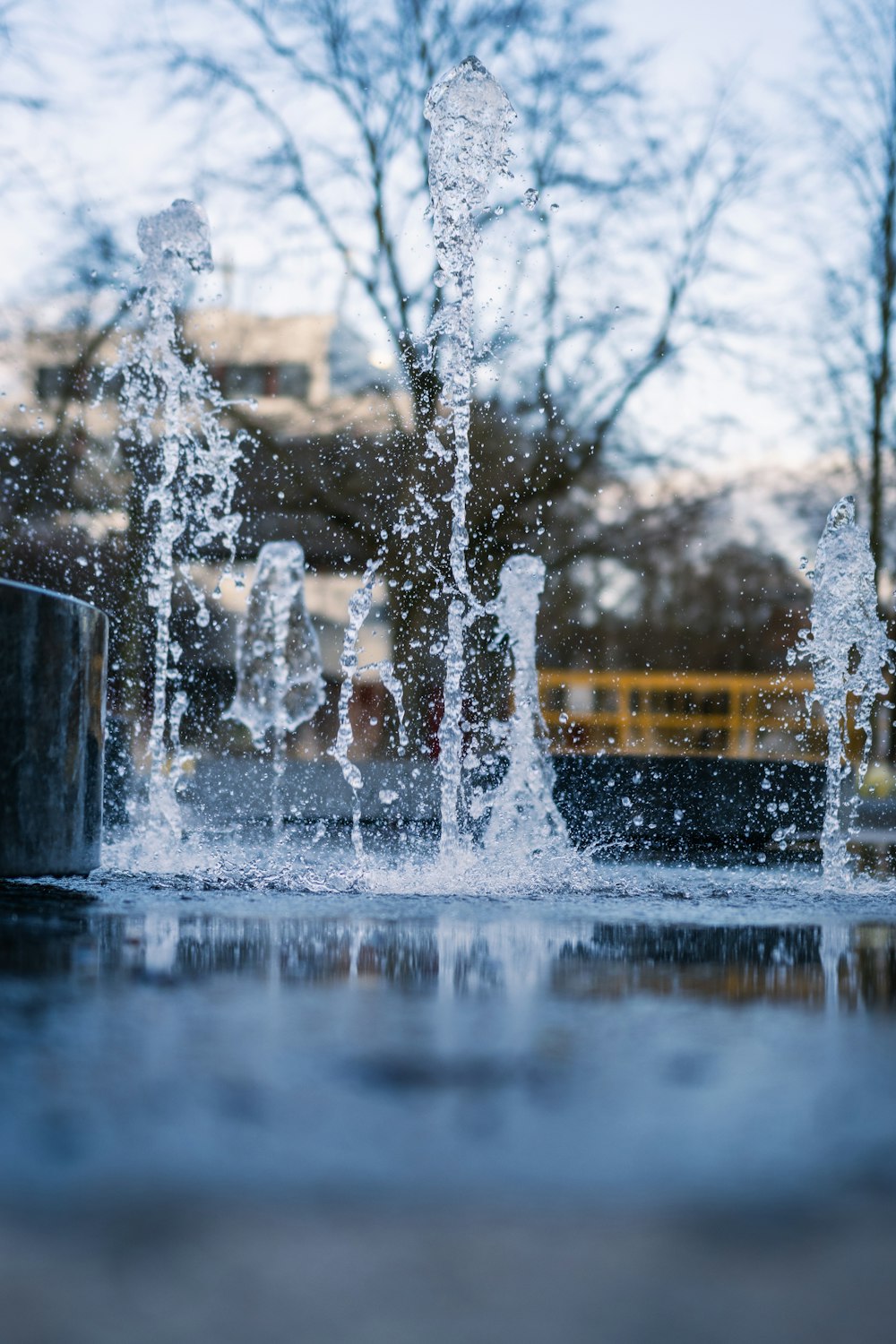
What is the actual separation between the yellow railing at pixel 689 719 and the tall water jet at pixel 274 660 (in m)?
2.90

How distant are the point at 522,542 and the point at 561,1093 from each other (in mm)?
12399

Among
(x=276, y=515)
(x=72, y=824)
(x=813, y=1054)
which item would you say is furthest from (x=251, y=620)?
(x=813, y=1054)

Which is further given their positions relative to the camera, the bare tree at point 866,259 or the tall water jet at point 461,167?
the bare tree at point 866,259

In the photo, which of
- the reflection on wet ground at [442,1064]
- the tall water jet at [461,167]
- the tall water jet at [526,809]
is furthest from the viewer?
the tall water jet at [461,167]

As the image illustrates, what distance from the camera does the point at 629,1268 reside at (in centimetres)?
102

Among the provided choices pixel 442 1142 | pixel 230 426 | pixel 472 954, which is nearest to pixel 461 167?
pixel 472 954

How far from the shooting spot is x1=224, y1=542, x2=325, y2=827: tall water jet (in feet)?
51.6

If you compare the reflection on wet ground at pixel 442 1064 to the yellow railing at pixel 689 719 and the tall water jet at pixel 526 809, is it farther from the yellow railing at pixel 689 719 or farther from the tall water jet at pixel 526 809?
the yellow railing at pixel 689 719

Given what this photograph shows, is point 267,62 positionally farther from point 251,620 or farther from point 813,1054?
point 813,1054

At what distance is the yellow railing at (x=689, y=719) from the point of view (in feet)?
50.9

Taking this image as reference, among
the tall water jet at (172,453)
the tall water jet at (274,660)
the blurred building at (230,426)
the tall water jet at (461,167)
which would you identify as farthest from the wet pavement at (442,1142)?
the tall water jet at (274,660)

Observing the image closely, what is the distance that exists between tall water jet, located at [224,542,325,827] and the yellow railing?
2.90 metres

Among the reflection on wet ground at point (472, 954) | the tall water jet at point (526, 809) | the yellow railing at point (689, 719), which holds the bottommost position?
the reflection on wet ground at point (472, 954)

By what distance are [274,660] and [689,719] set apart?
4787 mm
